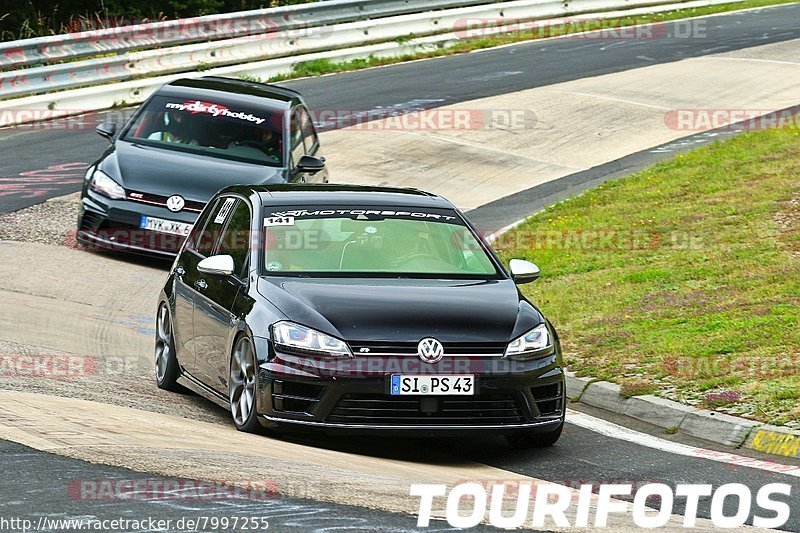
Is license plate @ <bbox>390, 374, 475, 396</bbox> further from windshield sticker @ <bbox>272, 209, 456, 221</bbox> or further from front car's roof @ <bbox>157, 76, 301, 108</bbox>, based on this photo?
front car's roof @ <bbox>157, 76, 301, 108</bbox>

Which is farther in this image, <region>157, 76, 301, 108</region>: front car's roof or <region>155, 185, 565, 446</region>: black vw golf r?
<region>157, 76, 301, 108</region>: front car's roof

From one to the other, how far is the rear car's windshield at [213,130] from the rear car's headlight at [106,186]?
89 centimetres

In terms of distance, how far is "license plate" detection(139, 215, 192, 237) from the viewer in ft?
48.3

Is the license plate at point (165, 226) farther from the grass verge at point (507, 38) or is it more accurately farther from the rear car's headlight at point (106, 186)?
the grass verge at point (507, 38)

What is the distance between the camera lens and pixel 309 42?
93.4ft

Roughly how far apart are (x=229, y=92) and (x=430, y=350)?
925 cm

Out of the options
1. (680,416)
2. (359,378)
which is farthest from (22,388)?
(680,416)

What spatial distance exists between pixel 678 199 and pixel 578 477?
388 inches

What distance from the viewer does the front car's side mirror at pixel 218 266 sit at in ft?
30.0

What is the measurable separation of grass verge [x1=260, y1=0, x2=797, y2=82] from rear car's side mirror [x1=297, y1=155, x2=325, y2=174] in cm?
1161

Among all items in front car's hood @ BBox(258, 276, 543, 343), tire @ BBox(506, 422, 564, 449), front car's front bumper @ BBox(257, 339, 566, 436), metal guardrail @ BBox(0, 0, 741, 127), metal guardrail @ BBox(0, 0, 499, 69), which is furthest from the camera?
metal guardrail @ BBox(0, 0, 499, 69)

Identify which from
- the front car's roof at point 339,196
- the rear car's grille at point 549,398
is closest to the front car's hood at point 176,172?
the front car's roof at point 339,196

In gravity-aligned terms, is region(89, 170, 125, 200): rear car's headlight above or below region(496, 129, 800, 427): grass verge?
above

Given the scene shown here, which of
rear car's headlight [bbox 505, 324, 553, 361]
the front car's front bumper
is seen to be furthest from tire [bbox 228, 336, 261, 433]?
rear car's headlight [bbox 505, 324, 553, 361]
